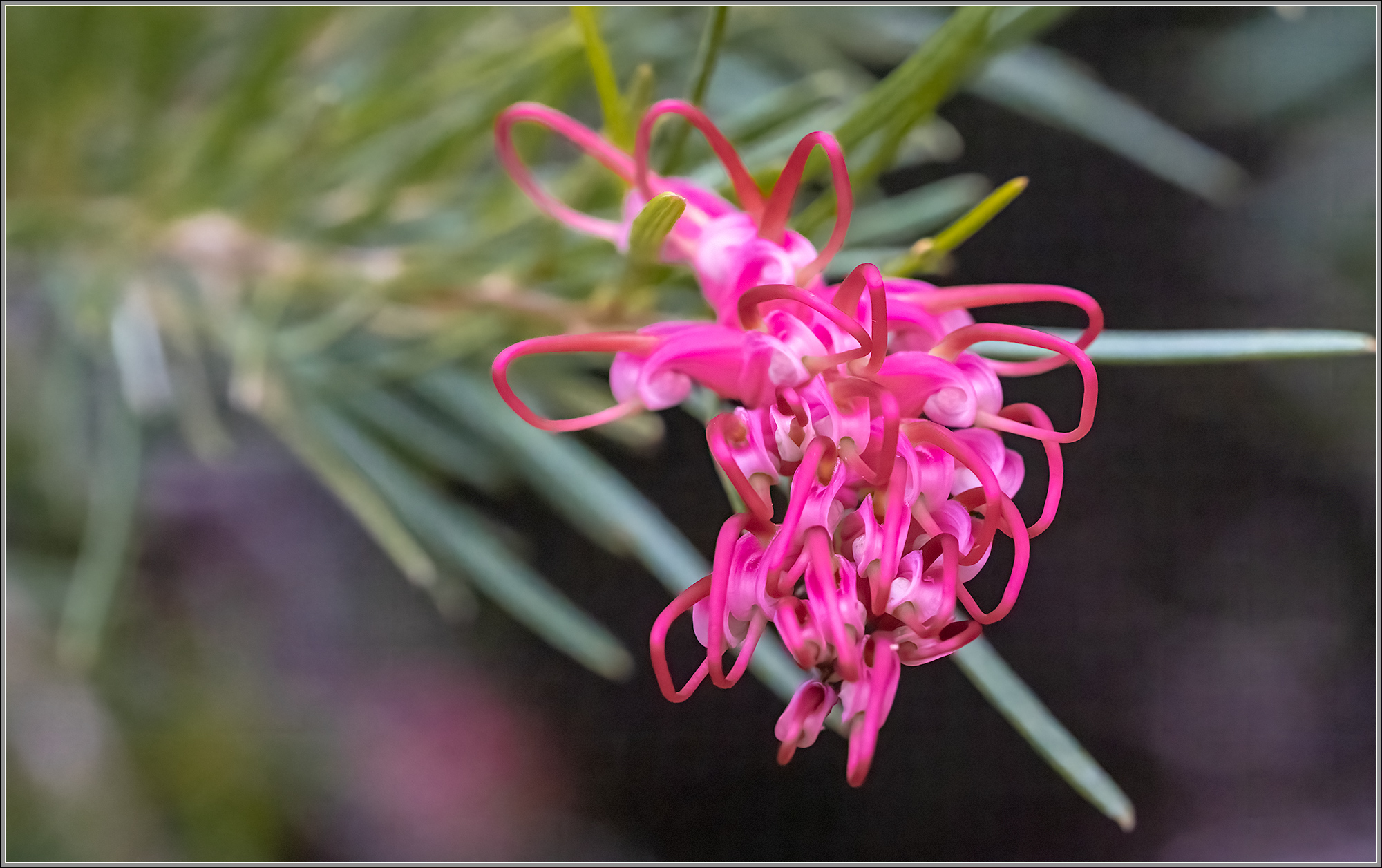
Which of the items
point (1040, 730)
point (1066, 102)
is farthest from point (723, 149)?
point (1066, 102)

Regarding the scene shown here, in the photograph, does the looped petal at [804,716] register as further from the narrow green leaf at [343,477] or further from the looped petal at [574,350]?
the narrow green leaf at [343,477]

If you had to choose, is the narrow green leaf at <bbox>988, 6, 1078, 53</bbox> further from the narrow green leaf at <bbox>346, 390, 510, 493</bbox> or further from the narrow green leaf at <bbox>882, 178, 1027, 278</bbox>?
the narrow green leaf at <bbox>346, 390, 510, 493</bbox>

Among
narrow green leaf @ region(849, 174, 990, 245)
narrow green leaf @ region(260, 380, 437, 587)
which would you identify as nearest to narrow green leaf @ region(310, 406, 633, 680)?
narrow green leaf @ region(260, 380, 437, 587)

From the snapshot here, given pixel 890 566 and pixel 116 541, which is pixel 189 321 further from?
pixel 890 566

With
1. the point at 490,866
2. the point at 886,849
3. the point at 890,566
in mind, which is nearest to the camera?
the point at 890,566

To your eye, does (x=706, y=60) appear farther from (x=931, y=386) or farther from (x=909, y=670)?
(x=909, y=670)

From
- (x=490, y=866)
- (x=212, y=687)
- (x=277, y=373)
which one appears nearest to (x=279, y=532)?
(x=212, y=687)

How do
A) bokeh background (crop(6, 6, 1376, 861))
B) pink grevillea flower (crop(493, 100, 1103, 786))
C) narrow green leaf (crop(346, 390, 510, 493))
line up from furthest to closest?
bokeh background (crop(6, 6, 1376, 861))
narrow green leaf (crop(346, 390, 510, 493))
pink grevillea flower (crop(493, 100, 1103, 786))
